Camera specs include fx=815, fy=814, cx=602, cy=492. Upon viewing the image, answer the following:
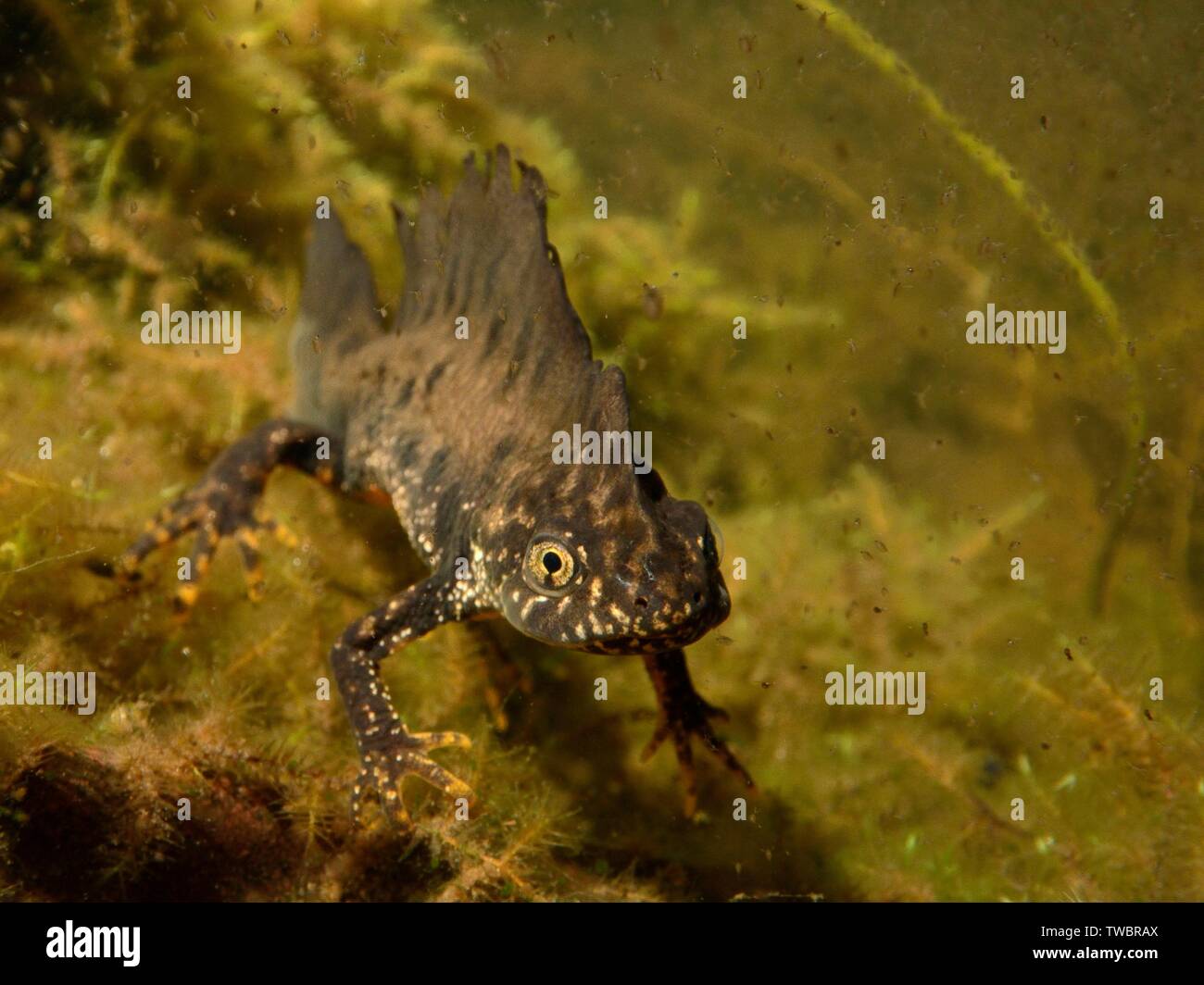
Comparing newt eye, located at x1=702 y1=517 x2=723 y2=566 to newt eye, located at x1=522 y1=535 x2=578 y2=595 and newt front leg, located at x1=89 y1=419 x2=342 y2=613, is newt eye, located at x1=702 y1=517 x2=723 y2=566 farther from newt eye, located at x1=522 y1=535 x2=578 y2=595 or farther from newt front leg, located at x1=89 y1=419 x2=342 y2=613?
newt front leg, located at x1=89 y1=419 x2=342 y2=613

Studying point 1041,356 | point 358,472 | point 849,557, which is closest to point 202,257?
point 358,472

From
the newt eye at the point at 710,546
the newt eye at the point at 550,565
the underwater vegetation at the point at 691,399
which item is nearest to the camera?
the newt eye at the point at 550,565

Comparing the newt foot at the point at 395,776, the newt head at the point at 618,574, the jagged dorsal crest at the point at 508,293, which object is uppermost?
the jagged dorsal crest at the point at 508,293

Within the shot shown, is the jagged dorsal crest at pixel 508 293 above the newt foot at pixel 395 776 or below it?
above

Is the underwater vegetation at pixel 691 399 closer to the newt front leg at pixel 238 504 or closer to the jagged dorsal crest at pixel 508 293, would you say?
the newt front leg at pixel 238 504

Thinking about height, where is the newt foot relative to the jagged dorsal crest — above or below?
below

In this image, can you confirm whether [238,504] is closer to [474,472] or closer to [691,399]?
[474,472]

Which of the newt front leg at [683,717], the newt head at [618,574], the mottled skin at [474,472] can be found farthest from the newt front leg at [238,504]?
the newt front leg at [683,717]

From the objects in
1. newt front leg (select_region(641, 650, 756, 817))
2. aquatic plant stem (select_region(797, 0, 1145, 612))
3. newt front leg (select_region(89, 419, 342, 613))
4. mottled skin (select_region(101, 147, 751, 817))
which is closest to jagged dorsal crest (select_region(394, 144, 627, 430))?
mottled skin (select_region(101, 147, 751, 817))

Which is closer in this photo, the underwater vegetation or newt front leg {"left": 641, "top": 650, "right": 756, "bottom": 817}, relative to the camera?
newt front leg {"left": 641, "top": 650, "right": 756, "bottom": 817}
